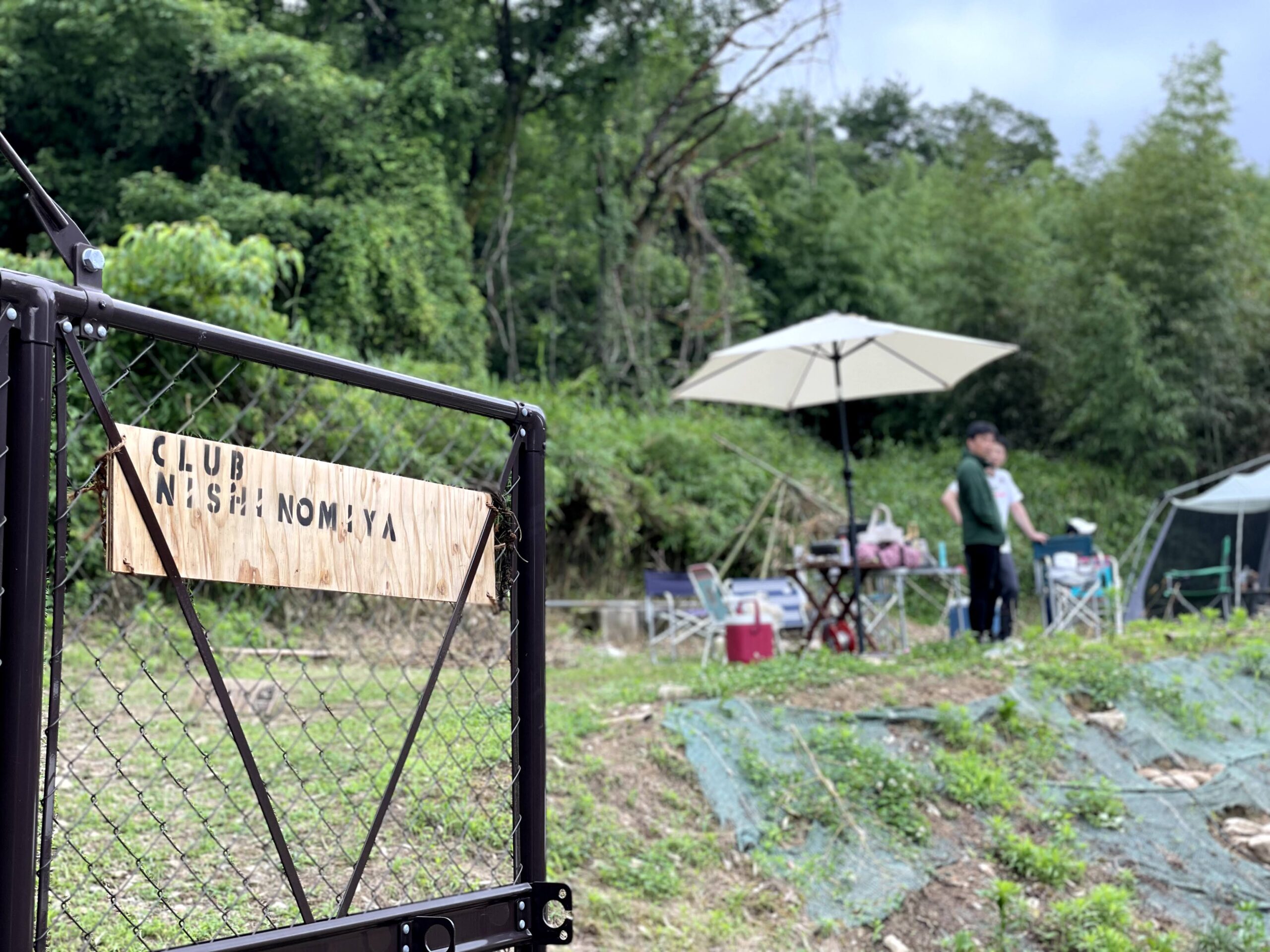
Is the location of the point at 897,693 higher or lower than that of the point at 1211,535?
lower

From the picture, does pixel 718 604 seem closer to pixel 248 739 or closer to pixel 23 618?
pixel 248 739

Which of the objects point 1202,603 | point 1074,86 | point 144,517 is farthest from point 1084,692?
point 1074,86

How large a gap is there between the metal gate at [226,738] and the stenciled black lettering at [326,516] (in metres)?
0.08

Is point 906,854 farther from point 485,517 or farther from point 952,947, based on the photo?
point 485,517

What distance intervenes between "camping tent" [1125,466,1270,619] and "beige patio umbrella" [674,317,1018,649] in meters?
5.43

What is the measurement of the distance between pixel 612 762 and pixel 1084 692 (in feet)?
7.79

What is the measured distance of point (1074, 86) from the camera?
19.3 metres

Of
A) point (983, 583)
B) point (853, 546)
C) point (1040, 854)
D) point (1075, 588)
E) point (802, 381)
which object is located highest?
point (802, 381)

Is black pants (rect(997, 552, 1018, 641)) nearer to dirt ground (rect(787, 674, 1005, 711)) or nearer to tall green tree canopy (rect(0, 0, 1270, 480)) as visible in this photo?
dirt ground (rect(787, 674, 1005, 711))

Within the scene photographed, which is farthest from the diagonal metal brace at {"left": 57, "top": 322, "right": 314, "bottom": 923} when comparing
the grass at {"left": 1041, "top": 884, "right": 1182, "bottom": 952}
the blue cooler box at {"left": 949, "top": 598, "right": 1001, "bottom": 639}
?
the blue cooler box at {"left": 949, "top": 598, "right": 1001, "bottom": 639}

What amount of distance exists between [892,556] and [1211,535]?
6526 mm

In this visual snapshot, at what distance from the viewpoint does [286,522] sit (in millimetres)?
1575

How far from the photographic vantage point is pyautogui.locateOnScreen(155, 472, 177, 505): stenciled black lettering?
143 cm

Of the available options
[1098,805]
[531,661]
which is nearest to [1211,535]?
[1098,805]
